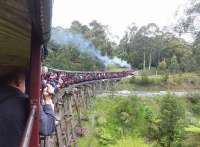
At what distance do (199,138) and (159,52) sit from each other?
51827 millimetres

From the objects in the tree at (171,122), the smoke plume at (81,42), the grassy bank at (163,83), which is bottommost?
the tree at (171,122)

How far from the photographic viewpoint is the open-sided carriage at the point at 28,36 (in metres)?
2.70

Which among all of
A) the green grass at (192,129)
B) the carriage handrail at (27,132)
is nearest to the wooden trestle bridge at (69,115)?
the carriage handrail at (27,132)

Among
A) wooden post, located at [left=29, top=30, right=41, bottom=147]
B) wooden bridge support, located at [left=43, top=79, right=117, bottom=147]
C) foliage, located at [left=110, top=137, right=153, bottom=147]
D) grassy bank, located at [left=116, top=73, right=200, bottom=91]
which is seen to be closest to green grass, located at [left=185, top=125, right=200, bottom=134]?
foliage, located at [left=110, top=137, right=153, bottom=147]

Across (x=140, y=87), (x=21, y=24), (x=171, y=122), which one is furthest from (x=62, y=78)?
(x=140, y=87)

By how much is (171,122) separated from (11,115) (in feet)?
93.1

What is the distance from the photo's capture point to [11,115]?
2.79 metres

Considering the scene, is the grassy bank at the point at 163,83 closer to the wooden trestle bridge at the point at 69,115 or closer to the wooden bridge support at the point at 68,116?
the wooden trestle bridge at the point at 69,115

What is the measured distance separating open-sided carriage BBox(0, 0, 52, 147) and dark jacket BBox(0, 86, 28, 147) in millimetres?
68

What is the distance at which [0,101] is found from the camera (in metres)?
2.87

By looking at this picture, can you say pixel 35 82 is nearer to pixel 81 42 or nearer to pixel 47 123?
pixel 47 123

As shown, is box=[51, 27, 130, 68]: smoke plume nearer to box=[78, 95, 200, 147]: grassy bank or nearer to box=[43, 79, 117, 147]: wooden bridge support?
box=[78, 95, 200, 147]: grassy bank

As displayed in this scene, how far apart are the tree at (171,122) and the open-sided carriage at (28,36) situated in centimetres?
2629

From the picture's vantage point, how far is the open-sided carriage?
2.70m
